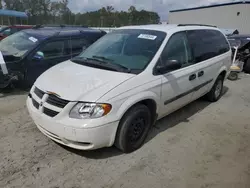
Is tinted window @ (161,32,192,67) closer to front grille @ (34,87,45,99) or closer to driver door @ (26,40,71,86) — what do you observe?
front grille @ (34,87,45,99)

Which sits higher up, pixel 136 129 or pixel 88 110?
pixel 88 110

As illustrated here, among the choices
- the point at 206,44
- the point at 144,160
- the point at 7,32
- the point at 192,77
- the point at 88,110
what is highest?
the point at 7,32

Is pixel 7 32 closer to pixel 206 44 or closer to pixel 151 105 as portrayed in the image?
pixel 206 44

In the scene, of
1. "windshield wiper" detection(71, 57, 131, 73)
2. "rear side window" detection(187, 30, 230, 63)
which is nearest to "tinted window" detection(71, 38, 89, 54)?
"windshield wiper" detection(71, 57, 131, 73)

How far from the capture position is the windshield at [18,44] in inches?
205

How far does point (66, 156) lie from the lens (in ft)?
9.72

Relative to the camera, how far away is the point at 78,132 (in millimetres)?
2545

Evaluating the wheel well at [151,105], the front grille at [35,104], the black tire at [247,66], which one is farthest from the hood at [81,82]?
the black tire at [247,66]

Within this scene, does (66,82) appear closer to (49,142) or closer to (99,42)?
(49,142)

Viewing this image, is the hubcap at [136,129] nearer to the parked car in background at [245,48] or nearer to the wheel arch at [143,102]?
the wheel arch at [143,102]

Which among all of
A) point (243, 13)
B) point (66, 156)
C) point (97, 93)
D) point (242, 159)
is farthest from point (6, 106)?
point (243, 13)

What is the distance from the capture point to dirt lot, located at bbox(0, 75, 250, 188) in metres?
2.59

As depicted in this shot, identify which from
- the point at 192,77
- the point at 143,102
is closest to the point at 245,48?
the point at 192,77

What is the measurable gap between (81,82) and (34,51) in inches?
113
